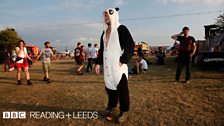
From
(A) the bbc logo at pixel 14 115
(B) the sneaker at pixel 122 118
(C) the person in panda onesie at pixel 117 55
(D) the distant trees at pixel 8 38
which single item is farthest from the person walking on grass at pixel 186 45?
(D) the distant trees at pixel 8 38

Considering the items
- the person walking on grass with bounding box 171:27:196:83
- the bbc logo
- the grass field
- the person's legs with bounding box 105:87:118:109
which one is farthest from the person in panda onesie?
the person walking on grass with bounding box 171:27:196:83

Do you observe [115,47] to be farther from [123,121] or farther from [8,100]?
[8,100]

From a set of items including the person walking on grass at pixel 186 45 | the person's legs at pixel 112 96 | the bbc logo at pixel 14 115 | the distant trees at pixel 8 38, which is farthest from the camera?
the distant trees at pixel 8 38

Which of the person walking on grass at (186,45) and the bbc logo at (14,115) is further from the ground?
the person walking on grass at (186,45)

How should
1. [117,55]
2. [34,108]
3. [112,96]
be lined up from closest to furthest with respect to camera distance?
1. [117,55]
2. [112,96]
3. [34,108]

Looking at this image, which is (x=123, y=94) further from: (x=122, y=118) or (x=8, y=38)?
(x=8, y=38)

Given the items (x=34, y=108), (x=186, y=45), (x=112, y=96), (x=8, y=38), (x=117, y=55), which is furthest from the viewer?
(x=8, y=38)

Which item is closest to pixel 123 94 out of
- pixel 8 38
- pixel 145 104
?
pixel 145 104

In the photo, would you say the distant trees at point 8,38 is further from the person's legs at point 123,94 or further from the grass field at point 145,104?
the person's legs at point 123,94

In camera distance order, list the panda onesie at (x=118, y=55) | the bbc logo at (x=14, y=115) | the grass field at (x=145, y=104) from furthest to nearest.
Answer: the bbc logo at (x=14, y=115) → the grass field at (x=145, y=104) → the panda onesie at (x=118, y=55)

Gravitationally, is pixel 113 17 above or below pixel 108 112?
above

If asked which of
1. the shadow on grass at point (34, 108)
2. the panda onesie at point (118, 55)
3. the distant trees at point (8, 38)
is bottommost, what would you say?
the shadow on grass at point (34, 108)

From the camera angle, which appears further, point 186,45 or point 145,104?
point 186,45

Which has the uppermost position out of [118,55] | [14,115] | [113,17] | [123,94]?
[113,17]
